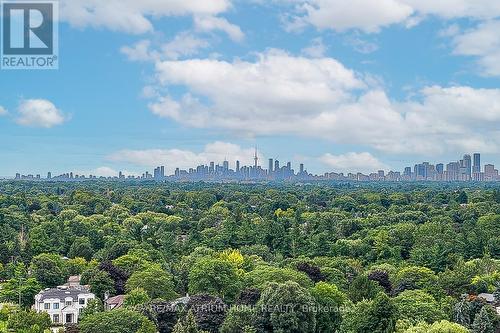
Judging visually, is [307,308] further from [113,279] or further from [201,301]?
[113,279]

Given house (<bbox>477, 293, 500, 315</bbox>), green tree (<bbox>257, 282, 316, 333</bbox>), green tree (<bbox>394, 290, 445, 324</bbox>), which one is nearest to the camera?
green tree (<bbox>257, 282, 316, 333</bbox>)

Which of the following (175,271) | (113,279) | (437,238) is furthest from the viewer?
(437,238)

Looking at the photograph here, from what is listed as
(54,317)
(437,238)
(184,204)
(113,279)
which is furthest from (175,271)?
(184,204)

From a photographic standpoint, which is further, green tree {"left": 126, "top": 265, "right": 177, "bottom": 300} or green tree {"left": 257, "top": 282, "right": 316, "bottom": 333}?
green tree {"left": 126, "top": 265, "right": 177, "bottom": 300}

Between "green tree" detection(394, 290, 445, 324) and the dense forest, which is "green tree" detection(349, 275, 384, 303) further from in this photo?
"green tree" detection(394, 290, 445, 324)

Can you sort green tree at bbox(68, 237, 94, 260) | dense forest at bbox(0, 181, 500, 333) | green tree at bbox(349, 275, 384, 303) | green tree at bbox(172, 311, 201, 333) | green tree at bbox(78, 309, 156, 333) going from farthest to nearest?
1. green tree at bbox(68, 237, 94, 260)
2. green tree at bbox(349, 275, 384, 303)
3. dense forest at bbox(0, 181, 500, 333)
4. green tree at bbox(78, 309, 156, 333)
5. green tree at bbox(172, 311, 201, 333)

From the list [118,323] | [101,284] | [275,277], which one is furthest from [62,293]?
[275,277]

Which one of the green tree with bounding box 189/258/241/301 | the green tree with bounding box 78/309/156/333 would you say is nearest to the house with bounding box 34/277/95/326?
the green tree with bounding box 189/258/241/301
